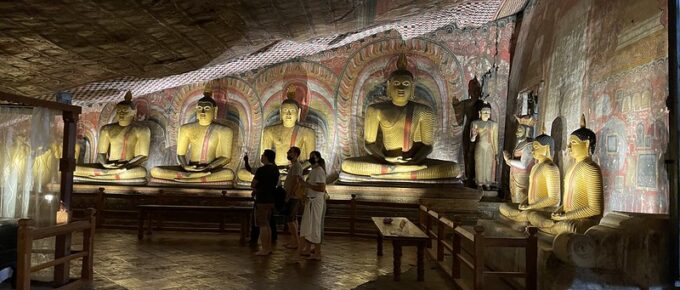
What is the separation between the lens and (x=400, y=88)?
10.5 m

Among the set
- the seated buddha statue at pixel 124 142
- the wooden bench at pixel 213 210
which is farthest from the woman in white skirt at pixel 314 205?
the seated buddha statue at pixel 124 142

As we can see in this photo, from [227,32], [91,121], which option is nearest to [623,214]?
[227,32]

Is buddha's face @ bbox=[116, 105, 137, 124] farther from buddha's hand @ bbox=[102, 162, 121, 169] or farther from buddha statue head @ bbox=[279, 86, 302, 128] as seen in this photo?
buddha statue head @ bbox=[279, 86, 302, 128]

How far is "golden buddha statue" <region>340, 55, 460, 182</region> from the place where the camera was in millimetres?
10000

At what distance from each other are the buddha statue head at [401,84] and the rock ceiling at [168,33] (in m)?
0.77

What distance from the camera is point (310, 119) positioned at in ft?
39.0

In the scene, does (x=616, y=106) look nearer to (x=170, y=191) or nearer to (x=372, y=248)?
(x=372, y=248)

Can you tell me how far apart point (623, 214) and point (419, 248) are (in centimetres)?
177

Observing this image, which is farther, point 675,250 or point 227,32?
point 227,32

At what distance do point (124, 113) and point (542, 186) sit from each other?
8.53 m

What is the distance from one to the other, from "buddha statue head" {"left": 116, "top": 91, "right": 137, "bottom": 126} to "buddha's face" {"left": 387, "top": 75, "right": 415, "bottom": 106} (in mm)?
5165

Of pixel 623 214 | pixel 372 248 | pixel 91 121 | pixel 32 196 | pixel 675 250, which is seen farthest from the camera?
pixel 91 121

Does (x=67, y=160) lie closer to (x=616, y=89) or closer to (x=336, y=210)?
(x=336, y=210)

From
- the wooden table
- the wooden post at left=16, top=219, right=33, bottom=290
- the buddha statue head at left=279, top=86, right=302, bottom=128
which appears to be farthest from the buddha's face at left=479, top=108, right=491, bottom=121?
the wooden post at left=16, top=219, right=33, bottom=290
